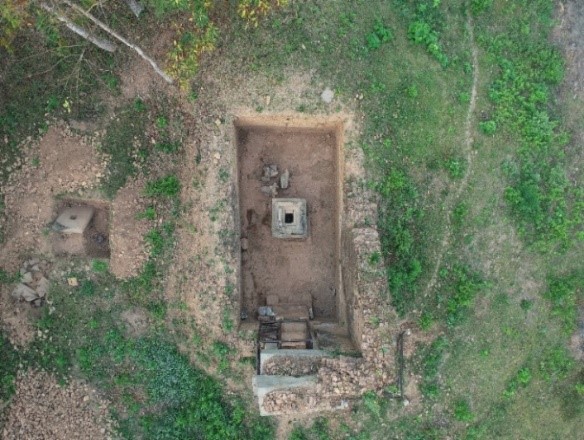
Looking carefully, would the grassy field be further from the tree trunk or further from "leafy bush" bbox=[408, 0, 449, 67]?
the tree trunk

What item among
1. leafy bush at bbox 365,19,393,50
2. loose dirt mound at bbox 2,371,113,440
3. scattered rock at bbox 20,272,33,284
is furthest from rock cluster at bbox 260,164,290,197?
loose dirt mound at bbox 2,371,113,440

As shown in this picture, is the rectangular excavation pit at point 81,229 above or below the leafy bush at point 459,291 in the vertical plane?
above

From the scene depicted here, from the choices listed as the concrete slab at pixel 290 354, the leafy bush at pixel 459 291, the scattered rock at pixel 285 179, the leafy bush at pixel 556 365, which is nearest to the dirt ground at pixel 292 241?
the scattered rock at pixel 285 179

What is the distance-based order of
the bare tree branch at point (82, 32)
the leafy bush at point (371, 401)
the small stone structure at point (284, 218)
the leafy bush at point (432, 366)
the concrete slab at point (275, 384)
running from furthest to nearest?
1. the small stone structure at point (284, 218)
2. the leafy bush at point (432, 366)
3. the leafy bush at point (371, 401)
4. the concrete slab at point (275, 384)
5. the bare tree branch at point (82, 32)

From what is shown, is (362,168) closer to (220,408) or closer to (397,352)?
(397,352)

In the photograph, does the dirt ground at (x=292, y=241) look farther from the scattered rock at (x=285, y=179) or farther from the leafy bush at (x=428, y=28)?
the leafy bush at (x=428, y=28)

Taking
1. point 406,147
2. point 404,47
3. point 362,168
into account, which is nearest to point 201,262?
point 362,168

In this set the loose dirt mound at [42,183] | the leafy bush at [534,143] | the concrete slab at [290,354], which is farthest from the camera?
the leafy bush at [534,143]
